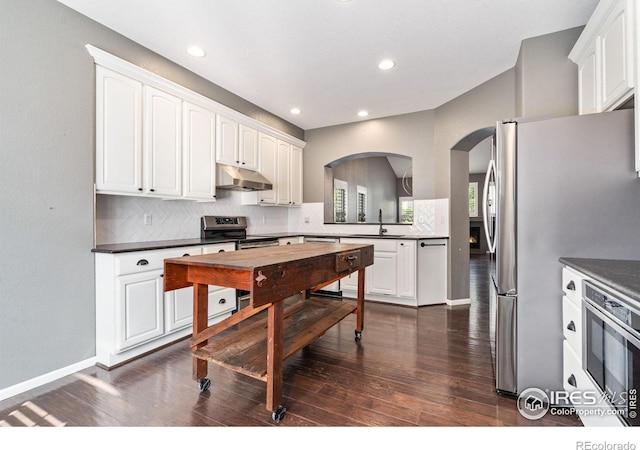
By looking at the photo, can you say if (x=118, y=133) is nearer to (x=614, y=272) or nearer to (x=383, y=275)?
(x=383, y=275)

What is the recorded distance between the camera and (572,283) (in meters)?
1.61

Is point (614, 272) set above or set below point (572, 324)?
above

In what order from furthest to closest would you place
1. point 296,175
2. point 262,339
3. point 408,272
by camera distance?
point 296,175
point 408,272
point 262,339

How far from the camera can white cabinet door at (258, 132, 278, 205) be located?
4.18m

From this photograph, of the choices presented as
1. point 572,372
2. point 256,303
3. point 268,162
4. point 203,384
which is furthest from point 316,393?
point 268,162

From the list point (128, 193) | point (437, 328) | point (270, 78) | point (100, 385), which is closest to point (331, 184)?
point (270, 78)

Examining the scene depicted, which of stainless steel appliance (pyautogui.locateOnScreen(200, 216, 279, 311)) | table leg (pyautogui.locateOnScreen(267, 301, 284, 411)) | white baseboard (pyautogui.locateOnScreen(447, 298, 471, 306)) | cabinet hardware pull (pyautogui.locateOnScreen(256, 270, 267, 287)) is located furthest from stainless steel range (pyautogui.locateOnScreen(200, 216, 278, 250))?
white baseboard (pyautogui.locateOnScreen(447, 298, 471, 306))

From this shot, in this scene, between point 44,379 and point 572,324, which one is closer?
point 572,324

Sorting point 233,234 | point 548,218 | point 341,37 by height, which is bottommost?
point 233,234

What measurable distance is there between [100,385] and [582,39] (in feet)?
14.1

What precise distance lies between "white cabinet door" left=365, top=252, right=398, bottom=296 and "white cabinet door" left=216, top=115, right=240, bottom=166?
2213 mm

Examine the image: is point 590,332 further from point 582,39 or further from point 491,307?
point 491,307

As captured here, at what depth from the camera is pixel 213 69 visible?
3162 millimetres

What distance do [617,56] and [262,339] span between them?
9.51ft
